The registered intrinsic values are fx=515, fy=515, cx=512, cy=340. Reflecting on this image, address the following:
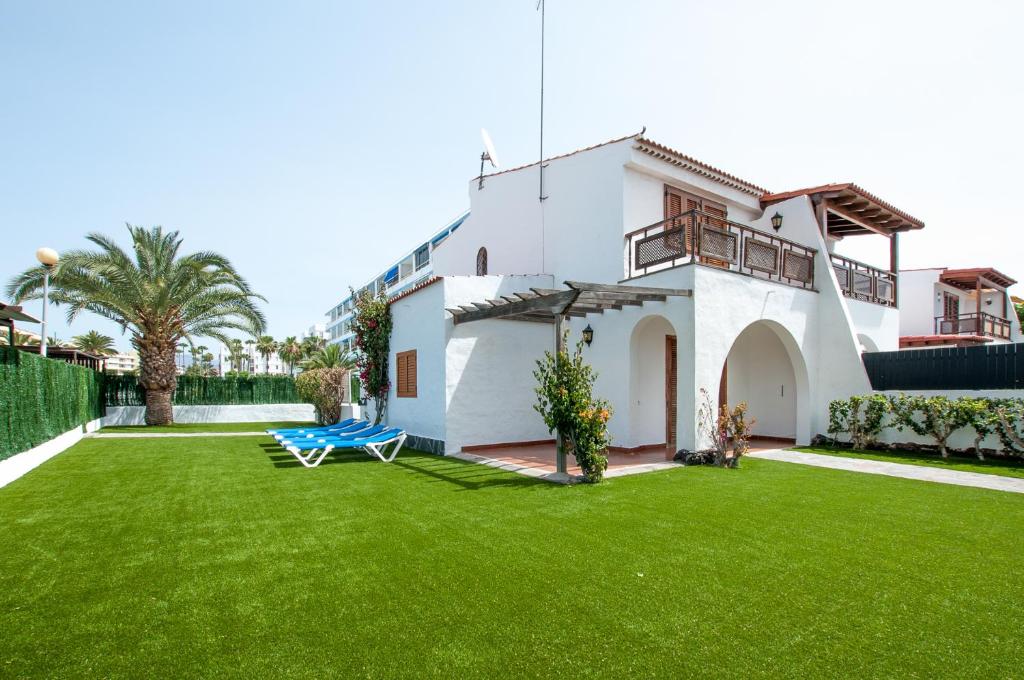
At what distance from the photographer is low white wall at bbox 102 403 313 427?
71.8 feet

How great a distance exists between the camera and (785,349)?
14.1m

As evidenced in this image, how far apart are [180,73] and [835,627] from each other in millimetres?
13781

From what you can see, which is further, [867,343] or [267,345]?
[267,345]

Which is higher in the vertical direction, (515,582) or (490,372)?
(490,372)

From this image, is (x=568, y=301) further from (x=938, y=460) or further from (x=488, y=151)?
(x=488, y=151)

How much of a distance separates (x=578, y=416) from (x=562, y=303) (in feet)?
6.69

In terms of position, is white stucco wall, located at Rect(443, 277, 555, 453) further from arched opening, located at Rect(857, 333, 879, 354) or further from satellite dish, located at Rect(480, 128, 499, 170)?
arched opening, located at Rect(857, 333, 879, 354)

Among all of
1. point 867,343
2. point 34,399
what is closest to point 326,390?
point 34,399

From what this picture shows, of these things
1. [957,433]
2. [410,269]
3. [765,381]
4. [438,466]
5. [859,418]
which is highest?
[410,269]

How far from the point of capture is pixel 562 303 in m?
9.25

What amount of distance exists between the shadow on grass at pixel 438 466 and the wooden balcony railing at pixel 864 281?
10870 millimetres

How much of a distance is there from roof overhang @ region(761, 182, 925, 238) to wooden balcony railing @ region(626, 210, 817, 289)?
6.12ft

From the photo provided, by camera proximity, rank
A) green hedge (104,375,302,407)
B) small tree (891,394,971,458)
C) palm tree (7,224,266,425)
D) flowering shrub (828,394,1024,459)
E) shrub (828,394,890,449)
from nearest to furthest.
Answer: flowering shrub (828,394,1024,459)
small tree (891,394,971,458)
shrub (828,394,890,449)
palm tree (7,224,266,425)
green hedge (104,375,302,407)

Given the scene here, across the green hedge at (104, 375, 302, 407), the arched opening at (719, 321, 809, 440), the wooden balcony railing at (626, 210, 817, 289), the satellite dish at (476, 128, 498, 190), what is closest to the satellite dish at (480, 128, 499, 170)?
the satellite dish at (476, 128, 498, 190)
